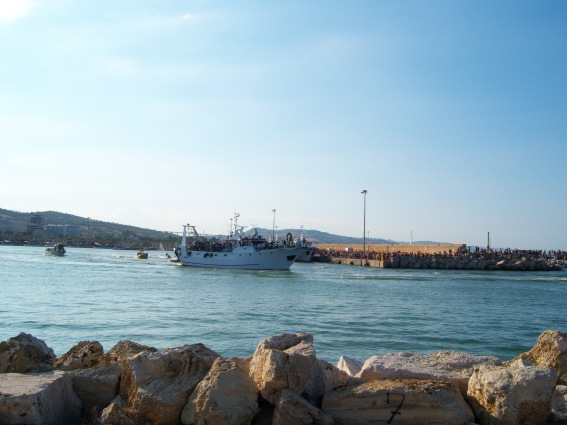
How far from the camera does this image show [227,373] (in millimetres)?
6094

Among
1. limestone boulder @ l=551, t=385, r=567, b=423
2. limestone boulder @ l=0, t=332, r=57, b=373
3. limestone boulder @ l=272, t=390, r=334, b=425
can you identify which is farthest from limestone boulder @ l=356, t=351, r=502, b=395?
limestone boulder @ l=0, t=332, r=57, b=373

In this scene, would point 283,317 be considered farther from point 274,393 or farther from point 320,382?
point 274,393

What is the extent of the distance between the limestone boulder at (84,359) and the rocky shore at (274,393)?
1.88ft

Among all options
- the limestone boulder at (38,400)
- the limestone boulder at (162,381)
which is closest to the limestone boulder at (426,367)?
the limestone boulder at (162,381)

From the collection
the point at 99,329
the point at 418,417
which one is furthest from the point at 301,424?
the point at 99,329

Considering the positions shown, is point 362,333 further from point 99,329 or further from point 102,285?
point 102,285

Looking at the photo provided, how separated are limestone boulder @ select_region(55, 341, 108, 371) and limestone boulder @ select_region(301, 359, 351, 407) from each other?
2751 mm

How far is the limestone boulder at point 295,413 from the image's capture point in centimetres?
567

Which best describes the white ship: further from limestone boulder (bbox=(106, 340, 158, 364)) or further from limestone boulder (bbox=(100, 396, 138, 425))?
limestone boulder (bbox=(100, 396, 138, 425))

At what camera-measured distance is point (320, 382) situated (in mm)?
6621

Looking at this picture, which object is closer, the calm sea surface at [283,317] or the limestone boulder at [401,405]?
the limestone boulder at [401,405]

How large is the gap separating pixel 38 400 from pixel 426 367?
424 cm

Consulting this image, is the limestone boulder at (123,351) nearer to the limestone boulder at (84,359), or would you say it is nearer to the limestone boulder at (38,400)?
the limestone boulder at (84,359)

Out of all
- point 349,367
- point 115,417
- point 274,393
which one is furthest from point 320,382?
point 115,417
